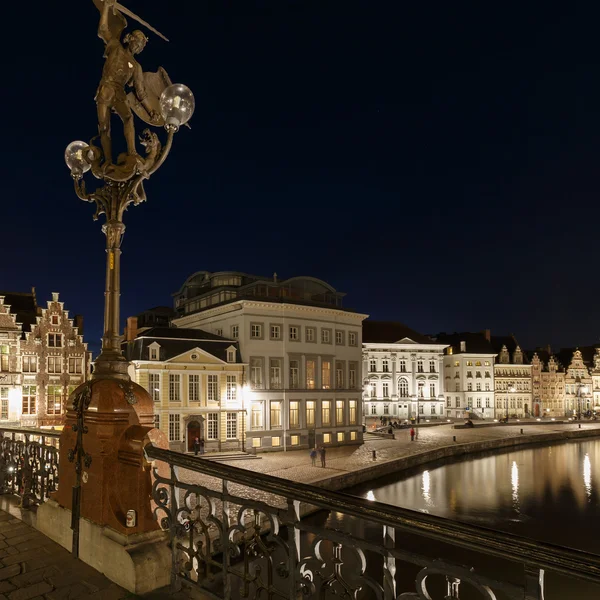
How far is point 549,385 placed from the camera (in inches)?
3071

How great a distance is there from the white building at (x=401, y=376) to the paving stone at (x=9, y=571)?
58.3 metres

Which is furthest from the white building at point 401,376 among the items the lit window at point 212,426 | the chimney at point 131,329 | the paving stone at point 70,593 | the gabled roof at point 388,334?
the paving stone at point 70,593

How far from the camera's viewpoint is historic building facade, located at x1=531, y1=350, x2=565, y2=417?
76625 mm

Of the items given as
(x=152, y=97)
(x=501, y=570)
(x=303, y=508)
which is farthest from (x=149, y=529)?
(x=303, y=508)

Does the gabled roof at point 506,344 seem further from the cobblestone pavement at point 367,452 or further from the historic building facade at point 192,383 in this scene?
the historic building facade at point 192,383

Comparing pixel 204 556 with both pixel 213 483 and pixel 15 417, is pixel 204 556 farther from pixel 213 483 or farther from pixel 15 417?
pixel 15 417

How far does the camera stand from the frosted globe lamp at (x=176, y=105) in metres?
5.52

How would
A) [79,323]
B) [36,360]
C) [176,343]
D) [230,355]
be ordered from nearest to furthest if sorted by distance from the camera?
[176,343] → [36,360] → [230,355] → [79,323]

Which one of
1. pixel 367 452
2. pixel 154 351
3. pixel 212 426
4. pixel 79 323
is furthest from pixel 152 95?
pixel 79 323

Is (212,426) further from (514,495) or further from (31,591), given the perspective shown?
(31,591)

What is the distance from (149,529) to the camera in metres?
4.23

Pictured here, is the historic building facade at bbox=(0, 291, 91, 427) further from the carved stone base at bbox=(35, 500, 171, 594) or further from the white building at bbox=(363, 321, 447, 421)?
the white building at bbox=(363, 321, 447, 421)

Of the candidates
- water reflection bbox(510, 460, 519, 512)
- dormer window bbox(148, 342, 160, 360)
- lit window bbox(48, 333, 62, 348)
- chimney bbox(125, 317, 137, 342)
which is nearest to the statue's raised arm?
dormer window bbox(148, 342, 160, 360)

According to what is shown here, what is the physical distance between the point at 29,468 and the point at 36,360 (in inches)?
1244
